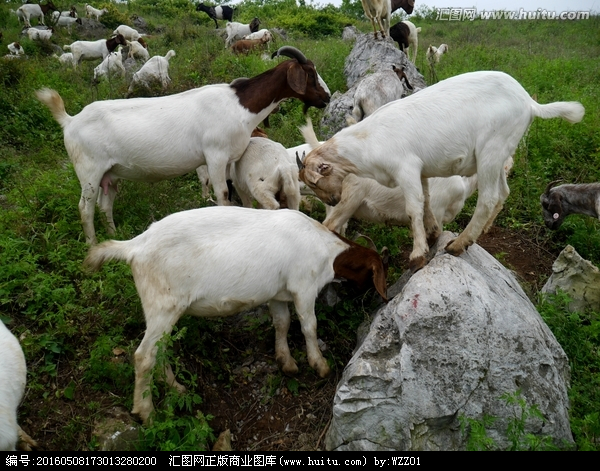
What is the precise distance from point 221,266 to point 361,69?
6605 millimetres

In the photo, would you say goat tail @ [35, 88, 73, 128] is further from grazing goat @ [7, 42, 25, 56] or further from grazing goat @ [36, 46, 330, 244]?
grazing goat @ [7, 42, 25, 56]

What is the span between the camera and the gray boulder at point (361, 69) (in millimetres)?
7889

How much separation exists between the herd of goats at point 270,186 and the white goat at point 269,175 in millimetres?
13

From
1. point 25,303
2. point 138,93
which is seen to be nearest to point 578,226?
Answer: point 25,303

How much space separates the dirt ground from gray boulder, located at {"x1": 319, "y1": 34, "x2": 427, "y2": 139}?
13.2ft

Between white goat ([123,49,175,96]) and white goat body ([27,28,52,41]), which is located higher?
white goat ([123,49,175,96])

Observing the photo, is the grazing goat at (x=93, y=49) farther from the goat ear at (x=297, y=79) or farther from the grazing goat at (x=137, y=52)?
the goat ear at (x=297, y=79)

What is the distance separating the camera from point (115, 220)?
5.85 meters

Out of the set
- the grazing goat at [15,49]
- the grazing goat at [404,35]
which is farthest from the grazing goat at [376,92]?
the grazing goat at [15,49]

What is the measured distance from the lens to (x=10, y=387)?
3.26 meters

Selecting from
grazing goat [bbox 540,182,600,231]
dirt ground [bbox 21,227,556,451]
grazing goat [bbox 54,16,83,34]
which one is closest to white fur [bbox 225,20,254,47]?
grazing goat [bbox 54,16,83,34]

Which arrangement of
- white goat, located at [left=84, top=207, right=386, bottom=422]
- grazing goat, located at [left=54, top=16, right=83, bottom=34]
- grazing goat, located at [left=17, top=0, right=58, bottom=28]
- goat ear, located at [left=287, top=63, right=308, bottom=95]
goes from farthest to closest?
grazing goat, located at [left=54, top=16, right=83, bottom=34]
grazing goat, located at [left=17, top=0, right=58, bottom=28]
goat ear, located at [left=287, top=63, right=308, bottom=95]
white goat, located at [left=84, top=207, right=386, bottom=422]

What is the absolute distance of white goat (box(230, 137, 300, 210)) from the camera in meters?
5.34

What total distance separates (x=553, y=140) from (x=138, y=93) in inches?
269
